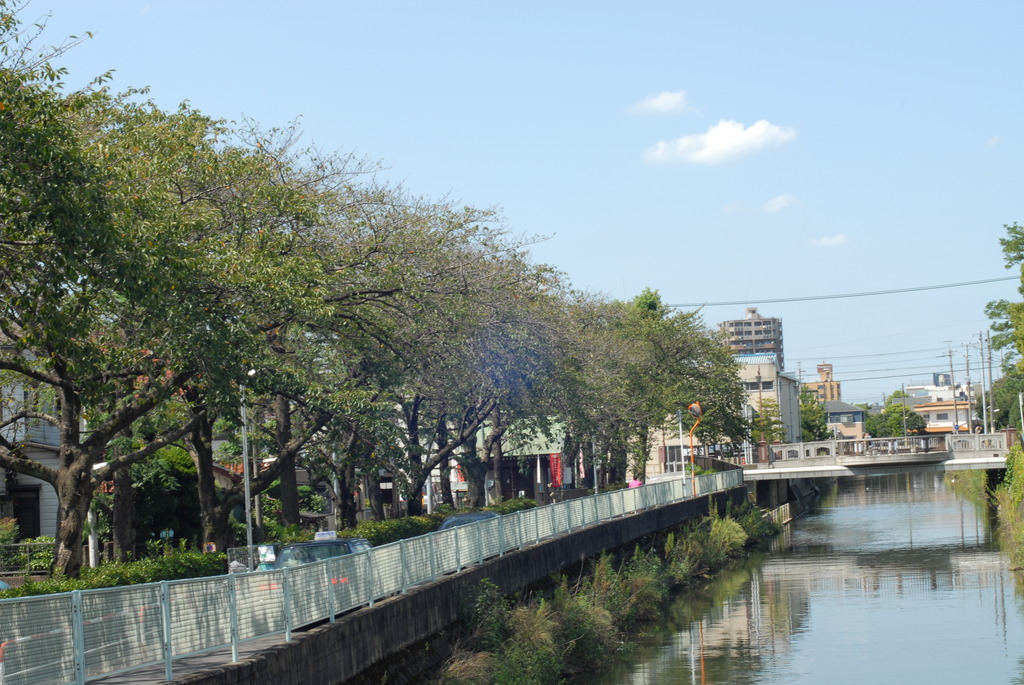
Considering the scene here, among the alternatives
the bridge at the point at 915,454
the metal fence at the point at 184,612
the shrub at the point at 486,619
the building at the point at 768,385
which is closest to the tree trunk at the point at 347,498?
the shrub at the point at 486,619

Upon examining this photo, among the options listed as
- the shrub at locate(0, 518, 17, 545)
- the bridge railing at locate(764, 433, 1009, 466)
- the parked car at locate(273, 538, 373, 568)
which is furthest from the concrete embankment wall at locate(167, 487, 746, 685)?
the bridge railing at locate(764, 433, 1009, 466)

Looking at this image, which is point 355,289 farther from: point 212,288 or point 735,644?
Result: point 735,644

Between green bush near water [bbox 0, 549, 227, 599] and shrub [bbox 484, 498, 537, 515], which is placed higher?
green bush near water [bbox 0, 549, 227, 599]

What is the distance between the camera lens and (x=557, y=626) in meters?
24.9

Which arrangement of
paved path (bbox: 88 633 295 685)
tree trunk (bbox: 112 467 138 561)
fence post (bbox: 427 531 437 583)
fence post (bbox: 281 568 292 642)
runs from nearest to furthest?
paved path (bbox: 88 633 295 685) < fence post (bbox: 281 568 292 642) < fence post (bbox: 427 531 437 583) < tree trunk (bbox: 112 467 138 561)

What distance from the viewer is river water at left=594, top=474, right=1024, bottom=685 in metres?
25.8

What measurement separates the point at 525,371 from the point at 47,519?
54.2 feet

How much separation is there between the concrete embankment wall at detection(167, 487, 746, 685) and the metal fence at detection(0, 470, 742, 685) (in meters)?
0.29

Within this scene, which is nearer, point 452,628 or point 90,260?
point 90,260

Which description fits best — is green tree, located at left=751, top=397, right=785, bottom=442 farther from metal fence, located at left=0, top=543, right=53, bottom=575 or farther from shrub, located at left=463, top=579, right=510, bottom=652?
shrub, located at left=463, top=579, right=510, bottom=652

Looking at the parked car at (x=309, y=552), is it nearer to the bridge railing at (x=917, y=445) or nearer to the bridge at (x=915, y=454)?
the bridge railing at (x=917, y=445)

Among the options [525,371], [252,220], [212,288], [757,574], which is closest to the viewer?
[212,288]

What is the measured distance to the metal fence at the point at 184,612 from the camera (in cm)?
1011

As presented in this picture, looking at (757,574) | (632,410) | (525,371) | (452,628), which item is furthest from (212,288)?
(632,410)
